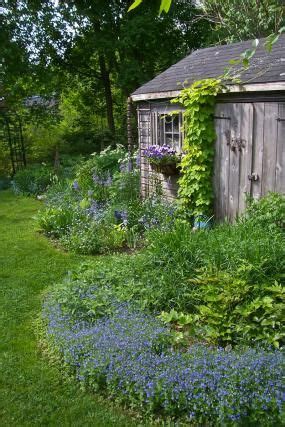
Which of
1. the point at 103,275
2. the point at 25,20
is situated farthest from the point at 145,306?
the point at 25,20

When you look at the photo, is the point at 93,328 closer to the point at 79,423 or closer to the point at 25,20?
the point at 79,423

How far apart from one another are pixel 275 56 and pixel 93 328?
4.71 metres

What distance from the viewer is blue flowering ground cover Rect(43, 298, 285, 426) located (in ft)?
8.85

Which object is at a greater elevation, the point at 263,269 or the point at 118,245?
the point at 263,269

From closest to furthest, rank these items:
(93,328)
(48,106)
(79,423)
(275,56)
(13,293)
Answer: (79,423), (93,328), (13,293), (275,56), (48,106)

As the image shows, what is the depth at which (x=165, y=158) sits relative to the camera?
23.1 ft

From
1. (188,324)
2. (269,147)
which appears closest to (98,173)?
(269,147)

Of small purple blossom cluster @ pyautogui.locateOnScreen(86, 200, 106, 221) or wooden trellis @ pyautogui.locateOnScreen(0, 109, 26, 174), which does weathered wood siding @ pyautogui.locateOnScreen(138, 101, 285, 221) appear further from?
wooden trellis @ pyautogui.locateOnScreen(0, 109, 26, 174)

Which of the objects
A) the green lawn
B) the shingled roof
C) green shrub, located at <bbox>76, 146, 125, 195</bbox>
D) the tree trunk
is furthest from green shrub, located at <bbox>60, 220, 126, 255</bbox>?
the tree trunk

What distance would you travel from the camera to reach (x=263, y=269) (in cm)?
378

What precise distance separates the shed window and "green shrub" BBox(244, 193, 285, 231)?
2.31 metres

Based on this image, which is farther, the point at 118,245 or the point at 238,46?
the point at 238,46

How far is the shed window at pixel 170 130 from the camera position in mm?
7168

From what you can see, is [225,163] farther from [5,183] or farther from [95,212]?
[5,183]
